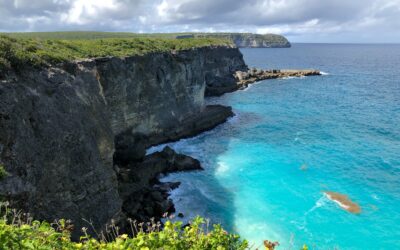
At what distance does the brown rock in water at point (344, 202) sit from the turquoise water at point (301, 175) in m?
0.62

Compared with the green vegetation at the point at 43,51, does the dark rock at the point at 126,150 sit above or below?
below

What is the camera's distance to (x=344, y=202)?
119 feet

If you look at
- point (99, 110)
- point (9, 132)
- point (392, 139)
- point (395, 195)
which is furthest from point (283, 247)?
point (392, 139)

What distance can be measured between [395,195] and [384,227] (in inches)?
270

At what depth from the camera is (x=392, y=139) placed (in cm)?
5312

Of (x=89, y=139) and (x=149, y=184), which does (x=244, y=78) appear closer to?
(x=149, y=184)

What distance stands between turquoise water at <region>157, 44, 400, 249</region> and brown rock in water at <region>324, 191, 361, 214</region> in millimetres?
621

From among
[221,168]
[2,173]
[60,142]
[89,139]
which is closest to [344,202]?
[221,168]

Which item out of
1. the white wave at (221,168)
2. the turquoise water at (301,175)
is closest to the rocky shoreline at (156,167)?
the turquoise water at (301,175)

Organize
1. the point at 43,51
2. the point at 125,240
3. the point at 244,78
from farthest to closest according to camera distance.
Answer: the point at 244,78, the point at 43,51, the point at 125,240

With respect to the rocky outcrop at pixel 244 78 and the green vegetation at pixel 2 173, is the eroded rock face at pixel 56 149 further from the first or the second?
the rocky outcrop at pixel 244 78

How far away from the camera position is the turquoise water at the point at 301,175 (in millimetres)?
32125

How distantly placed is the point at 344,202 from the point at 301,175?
7.25 metres

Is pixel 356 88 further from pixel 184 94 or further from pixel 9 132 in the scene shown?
pixel 9 132
